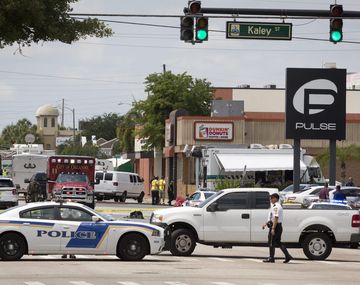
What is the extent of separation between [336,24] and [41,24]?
10.0 meters

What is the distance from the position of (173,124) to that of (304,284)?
52.5 meters

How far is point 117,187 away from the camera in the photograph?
6506 centimetres

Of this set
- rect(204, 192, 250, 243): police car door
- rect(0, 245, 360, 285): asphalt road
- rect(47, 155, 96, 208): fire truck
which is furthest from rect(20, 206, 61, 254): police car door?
rect(47, 155, 96, 208): fire truck

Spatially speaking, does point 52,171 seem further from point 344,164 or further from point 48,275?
point 48,275

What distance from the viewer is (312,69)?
43.3 meters

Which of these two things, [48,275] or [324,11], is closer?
[48,275]

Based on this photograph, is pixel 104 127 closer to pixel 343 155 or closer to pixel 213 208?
pixel 343 155

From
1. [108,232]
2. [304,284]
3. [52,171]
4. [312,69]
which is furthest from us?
[52,171]

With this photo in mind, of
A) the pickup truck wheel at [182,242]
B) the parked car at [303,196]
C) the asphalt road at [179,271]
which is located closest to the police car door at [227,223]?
the pickup truck wheel at [182,242]

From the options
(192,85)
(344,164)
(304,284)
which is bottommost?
(304,284)

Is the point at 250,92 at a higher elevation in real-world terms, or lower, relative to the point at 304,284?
higher

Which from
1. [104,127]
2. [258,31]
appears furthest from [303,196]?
[104,127]

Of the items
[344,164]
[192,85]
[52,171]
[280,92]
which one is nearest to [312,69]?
[52,171]

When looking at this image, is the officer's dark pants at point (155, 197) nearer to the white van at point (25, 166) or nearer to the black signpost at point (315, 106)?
the white van at point (25, 166)
